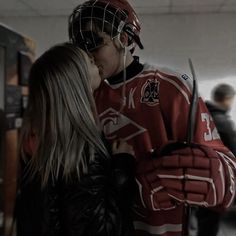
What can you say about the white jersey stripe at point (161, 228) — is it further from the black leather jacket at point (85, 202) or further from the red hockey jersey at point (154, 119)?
the black leather jacket at point (85, 202)

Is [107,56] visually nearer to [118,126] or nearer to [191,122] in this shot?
[118,126]

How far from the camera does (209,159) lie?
771 millimetres

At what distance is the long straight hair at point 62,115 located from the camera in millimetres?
855

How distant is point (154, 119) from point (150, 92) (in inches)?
3.0

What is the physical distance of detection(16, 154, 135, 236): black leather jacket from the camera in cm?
84

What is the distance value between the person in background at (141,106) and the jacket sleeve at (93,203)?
0.22ft

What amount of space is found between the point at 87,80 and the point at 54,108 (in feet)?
0.36

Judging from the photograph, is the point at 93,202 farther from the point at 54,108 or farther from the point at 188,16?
the point at 188,16

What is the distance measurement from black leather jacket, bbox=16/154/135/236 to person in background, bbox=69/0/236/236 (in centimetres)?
5

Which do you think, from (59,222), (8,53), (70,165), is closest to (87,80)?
(70,165)

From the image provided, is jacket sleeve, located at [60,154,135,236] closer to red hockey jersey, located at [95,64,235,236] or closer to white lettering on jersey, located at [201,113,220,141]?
red hockey jersey, located at [95,64,235,236]

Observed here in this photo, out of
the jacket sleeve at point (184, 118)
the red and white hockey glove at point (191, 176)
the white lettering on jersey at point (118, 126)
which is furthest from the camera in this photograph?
the white lettering on jersey at point (118, 126)

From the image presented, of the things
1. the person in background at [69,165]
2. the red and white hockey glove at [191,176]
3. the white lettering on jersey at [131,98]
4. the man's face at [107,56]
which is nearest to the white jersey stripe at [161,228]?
the person in background at [69,165]

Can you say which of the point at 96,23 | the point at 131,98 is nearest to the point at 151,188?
the point at 131,98
